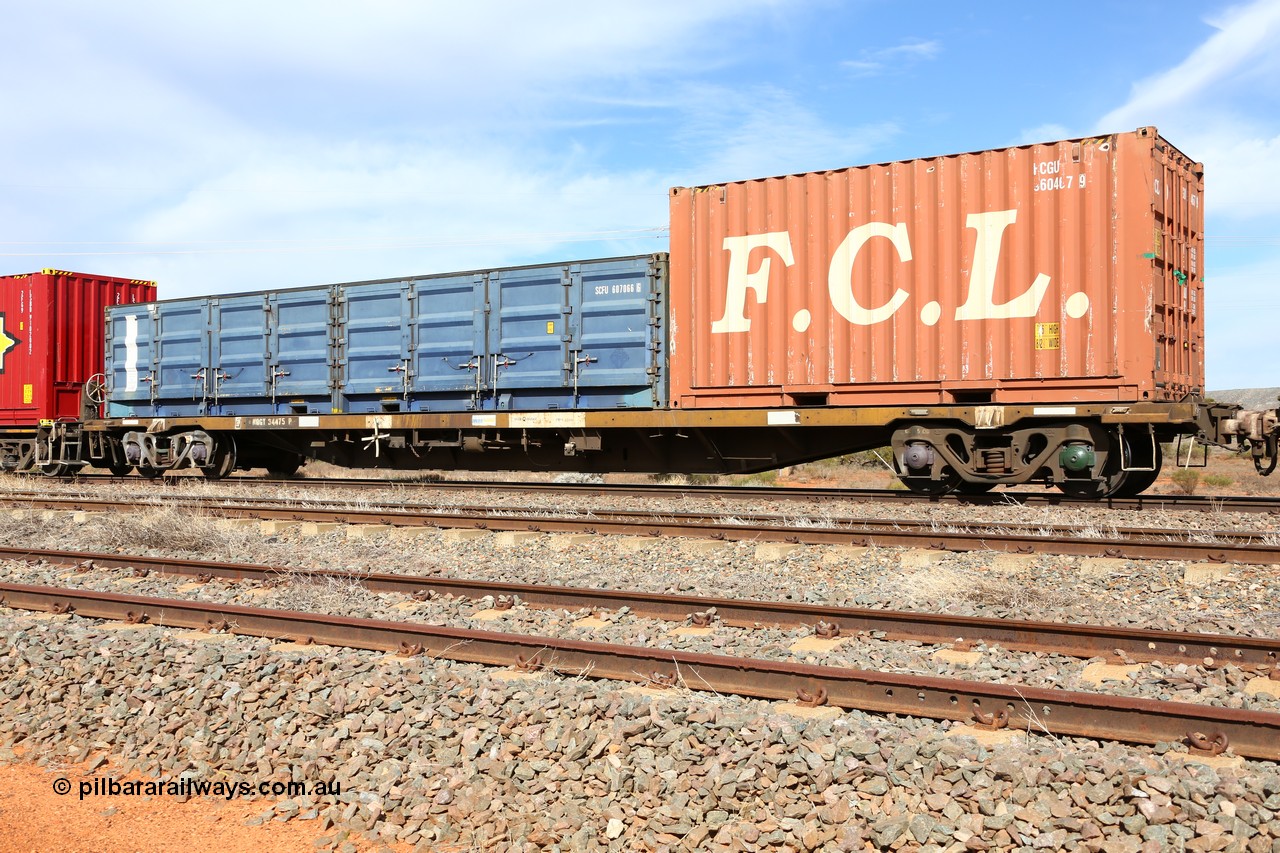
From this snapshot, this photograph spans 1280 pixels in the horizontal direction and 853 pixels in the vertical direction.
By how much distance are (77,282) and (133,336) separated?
2001 mm

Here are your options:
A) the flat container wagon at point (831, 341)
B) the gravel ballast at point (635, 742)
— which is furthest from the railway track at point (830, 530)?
the flat container wagon at point (831, 341)

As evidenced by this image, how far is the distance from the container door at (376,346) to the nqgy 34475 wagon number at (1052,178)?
900cm

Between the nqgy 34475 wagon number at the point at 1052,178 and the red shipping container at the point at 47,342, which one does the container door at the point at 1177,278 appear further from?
the red shipping container at the point at 47,342

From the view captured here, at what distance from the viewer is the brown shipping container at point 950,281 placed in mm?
→ 10453

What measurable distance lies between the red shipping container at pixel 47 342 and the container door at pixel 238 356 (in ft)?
12.4

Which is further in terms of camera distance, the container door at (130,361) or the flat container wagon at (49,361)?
the flat container wagon at (49,361)

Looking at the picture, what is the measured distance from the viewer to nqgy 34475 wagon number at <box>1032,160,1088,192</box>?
34.7 feet

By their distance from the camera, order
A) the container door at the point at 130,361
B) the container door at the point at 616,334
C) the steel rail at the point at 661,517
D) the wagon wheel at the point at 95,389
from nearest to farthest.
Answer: the steel rail at the point at 661,517, the container door at the point at 616,334, the container door at the point at 130,361, the wagon wheel at the point at 95,389

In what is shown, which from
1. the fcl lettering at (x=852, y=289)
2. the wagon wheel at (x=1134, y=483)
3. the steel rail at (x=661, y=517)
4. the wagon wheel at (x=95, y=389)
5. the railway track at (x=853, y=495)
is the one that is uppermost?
the fcl lettering at (x=852, y=289)

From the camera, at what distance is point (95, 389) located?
1836 centimetres

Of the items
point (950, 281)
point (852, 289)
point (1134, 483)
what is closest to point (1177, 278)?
point (1134, 483)

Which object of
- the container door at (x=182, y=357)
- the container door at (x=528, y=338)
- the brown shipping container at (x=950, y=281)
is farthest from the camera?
the container door at (x=182, y=357)

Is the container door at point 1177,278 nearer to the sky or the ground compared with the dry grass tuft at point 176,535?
nearer to the sky

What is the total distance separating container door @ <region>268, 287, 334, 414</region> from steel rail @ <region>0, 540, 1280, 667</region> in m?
7.81
